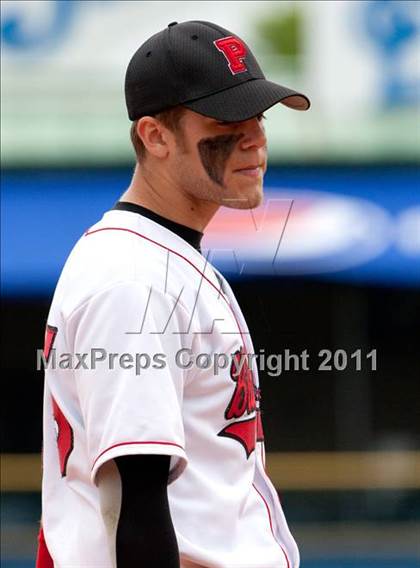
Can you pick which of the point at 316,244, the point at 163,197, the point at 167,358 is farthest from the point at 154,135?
the point at 316,244

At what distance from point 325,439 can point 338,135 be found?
2.17 m

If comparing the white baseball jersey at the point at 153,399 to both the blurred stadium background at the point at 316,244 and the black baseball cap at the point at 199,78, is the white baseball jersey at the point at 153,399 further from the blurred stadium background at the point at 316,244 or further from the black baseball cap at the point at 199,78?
the blurred stadium background at the point at 316,244

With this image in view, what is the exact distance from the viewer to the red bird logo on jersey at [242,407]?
1.83m

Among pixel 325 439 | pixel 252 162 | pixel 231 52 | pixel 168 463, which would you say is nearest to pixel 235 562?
pixel 168 463

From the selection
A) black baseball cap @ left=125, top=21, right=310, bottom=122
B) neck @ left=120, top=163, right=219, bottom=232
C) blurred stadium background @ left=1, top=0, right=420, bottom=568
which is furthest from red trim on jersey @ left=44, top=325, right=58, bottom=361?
blurred stadium background @ left=1, top=0, right=420, bottom=568

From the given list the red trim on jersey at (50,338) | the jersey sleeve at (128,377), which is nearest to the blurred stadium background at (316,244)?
the red trim on jersey at (50,338)

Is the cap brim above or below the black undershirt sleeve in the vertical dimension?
above

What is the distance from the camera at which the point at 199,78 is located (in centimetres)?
189

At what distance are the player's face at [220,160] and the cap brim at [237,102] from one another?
4 cm

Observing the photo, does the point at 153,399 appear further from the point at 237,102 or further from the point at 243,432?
the point at 237,102

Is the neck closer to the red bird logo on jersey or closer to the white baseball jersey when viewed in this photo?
the white baseball jersey

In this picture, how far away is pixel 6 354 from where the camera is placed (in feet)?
26.9

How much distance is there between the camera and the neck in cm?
195

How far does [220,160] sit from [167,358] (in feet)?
1.30
